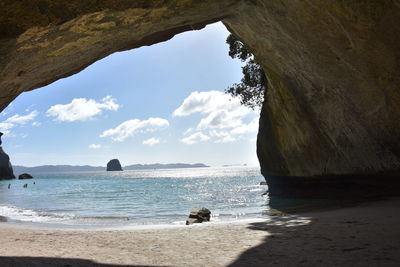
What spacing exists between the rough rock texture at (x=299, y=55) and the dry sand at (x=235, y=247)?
3.40 metres

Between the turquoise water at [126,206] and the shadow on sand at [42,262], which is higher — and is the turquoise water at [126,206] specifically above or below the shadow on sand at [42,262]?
below

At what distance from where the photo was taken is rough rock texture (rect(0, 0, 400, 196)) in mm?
5891

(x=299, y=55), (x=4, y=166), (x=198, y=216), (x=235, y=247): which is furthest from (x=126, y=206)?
(x=4, y=166)

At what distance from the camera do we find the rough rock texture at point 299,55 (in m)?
5.89

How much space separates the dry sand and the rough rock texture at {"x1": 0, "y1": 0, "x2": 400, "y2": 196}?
11.1ft

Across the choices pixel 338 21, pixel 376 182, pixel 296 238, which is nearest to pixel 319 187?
pixel 376 182

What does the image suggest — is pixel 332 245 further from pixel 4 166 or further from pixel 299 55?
pixel 4 166

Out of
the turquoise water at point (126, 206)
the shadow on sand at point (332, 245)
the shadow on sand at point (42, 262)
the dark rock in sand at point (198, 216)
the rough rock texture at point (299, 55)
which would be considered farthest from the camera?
the turquoise water at point (126, 206)

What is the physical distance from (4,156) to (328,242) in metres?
138

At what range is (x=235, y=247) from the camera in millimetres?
6160

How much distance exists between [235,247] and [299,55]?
29.3 ft

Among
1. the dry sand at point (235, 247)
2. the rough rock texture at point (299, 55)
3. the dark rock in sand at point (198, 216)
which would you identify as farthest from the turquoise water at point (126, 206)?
the dry sand at point (235, 247)

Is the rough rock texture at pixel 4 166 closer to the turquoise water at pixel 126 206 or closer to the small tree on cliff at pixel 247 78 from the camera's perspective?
the turquoise water at pixel 126 206

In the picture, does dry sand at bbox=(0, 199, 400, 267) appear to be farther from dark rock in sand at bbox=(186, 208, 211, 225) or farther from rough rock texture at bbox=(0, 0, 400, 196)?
dark rock in sand at bbox=(186, 208, 211, 225)
